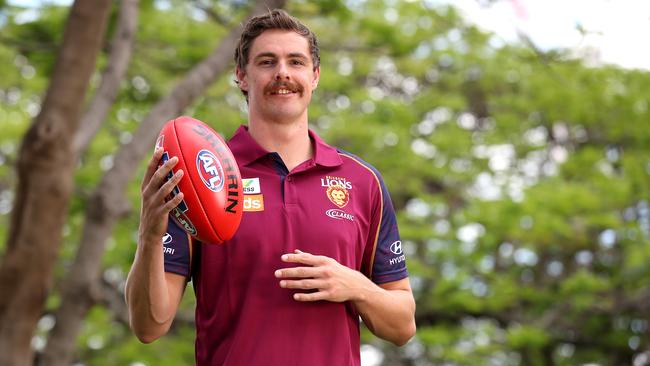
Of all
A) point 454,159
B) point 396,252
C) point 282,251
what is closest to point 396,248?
point 396,252

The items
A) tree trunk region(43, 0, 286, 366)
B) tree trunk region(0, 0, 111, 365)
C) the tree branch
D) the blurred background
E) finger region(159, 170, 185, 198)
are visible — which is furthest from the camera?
the blurred background

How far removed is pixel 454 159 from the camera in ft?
52.2

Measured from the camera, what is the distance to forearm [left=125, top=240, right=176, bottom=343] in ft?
8.27

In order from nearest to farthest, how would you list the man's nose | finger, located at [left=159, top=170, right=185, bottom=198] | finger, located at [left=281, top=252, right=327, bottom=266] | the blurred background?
1. finger, located at [left=159, top=170, right=185, bottom=198]
2. finger, located at [left=281, top=252, right=327, bottom=266]
3. the man's nose
4. the blurred background

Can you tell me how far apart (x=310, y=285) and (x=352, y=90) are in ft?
45.5

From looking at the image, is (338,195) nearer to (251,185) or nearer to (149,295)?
(251,185)

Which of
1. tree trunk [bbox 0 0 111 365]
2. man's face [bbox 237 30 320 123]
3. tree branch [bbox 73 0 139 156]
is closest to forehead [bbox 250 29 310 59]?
man's face [bbox 237 30 320 123]

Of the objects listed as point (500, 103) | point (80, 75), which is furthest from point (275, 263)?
point (500, 103)

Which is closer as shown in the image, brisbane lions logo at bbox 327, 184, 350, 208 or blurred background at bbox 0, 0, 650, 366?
brisbane lions logo at bbox 327, 184, 350, 208

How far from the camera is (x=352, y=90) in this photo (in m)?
16.2

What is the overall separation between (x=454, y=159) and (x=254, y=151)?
43.6ft

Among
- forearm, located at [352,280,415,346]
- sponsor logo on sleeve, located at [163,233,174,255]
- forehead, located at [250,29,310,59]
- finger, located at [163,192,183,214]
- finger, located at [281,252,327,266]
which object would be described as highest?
forehead, located at [250,29,310,59]

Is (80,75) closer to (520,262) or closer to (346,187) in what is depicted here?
(346,187)

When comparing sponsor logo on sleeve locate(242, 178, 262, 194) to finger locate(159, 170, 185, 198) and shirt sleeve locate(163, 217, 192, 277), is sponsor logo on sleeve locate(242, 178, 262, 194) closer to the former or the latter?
shirt sleeve locate(163, 217, 192, 277)
